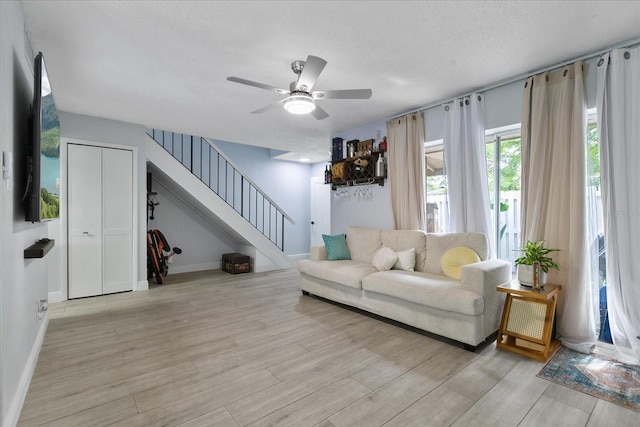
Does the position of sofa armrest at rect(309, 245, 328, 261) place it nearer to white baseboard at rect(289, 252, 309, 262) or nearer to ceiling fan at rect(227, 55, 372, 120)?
ceiling fan at rect(227, 55, 372, 120)

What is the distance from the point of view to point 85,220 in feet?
14.3

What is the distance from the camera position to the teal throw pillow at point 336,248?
14.9 feet

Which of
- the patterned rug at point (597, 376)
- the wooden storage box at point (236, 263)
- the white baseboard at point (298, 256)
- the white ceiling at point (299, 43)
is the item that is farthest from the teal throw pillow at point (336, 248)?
the white baseboard at point (298, 256)

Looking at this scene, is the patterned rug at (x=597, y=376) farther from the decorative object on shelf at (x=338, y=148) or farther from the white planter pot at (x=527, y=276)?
the decorative object on shelf at (x=338, y=148)

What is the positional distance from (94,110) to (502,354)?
5519 millimetres

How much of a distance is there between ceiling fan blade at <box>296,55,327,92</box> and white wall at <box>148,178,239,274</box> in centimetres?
456

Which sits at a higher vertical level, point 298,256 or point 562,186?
point 562,186

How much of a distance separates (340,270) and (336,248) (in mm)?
716

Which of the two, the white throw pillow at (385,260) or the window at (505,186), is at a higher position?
the window at (505,186)

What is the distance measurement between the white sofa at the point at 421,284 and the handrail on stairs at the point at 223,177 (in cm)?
255

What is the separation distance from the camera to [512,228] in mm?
3570

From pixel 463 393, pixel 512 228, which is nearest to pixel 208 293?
pixel 463 393

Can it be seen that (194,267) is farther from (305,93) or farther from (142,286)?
(305,93)

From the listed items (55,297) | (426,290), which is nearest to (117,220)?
(55,297)
